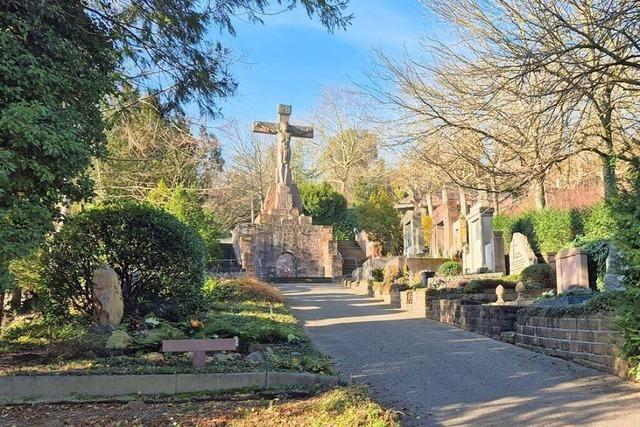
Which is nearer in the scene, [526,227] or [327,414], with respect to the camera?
[327,414]

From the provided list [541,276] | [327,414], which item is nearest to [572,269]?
[541,276]

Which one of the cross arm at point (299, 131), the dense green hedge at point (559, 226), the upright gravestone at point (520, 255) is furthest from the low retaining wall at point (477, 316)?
the cross arm at point (299, 131)

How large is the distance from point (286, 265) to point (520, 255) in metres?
23.2

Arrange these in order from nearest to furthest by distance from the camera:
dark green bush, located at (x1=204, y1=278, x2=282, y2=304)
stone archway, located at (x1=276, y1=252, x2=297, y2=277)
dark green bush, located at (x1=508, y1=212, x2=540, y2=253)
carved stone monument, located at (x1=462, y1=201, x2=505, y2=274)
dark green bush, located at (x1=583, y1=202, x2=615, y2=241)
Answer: dark green bush, located at (x1=204, y1=278, x2=282, y2=304)
dark green bush, located at (x1=583, y1=202, x2=615, y2=241)
carved stone monument, located at (x1=462, y1=201, x2=505, y2=274)
dark green bush, located at (x1=508, y1=212, x2=540, y2=253)
stone archway, located at (x1=276, y1=252, x2=297, y2=277)

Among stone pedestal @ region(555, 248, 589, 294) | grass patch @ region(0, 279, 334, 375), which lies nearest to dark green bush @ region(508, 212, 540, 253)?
stone pedestal @ region(555, 248, 589, 294)

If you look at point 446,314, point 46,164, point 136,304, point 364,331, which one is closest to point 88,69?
point 46,164

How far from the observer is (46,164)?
20.5 ft

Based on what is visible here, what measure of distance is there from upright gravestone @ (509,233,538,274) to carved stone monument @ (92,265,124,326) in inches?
551

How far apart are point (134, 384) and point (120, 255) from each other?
18.9 ft

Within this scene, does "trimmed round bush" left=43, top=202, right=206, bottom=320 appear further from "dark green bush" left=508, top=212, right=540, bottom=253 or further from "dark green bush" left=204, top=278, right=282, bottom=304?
"dark green bush" left=508, top=212, right=540, bottom=253

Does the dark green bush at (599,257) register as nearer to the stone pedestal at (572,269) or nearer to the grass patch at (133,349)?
the stone pedestal at (572,269)

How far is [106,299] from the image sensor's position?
10094 millimetres

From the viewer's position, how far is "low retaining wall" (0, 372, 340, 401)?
5.97 meters

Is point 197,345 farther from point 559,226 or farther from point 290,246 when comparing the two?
point 290,246
